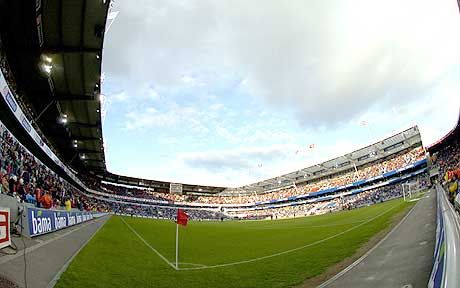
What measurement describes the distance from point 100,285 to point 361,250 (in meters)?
9.07

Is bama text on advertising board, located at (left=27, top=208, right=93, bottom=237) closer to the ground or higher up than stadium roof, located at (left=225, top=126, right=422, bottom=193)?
closer to the ground

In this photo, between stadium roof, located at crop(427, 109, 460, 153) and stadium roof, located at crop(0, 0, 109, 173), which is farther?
stadium roof, located at crop(427, 109, 460, 153)

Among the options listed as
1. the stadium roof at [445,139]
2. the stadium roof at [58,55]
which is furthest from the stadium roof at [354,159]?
the stadium roof at [58,55]

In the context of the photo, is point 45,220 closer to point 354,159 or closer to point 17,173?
point 17,173

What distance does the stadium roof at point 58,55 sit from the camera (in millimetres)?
16250

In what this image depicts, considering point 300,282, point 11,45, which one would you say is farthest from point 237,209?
point 300,282

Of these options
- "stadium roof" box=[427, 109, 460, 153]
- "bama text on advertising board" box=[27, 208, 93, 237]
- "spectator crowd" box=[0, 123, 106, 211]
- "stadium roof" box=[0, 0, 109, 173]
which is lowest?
"bama text on advertising board" box=[27, 208, 93, 237]

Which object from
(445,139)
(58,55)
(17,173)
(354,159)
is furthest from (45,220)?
(354,159)

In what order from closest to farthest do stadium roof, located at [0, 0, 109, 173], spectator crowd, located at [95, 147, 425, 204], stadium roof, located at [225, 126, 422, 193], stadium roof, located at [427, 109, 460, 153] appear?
stadium roof, located at [0, 0, 109, 173] < stadium roof, located at [427, 109, 460, 153] < spectator crowd, located at [95, 147, 425, 204] < stadium roof, located at [225, 126, 422, 193]

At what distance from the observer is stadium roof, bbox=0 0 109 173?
16.2 m

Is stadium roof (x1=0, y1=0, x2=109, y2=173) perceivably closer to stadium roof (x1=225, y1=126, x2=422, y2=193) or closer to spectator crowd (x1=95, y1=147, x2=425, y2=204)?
spectator crowd (x1=95, y1=147, x2=425, y2=204)

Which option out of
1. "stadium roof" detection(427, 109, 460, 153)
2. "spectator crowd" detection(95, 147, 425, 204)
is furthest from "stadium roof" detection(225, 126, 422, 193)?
"stadium roof" detection(427, 109, 460, 153)

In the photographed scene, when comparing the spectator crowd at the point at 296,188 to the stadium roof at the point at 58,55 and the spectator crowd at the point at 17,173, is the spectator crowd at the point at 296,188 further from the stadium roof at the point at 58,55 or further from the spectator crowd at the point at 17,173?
the spectator crowd at the point at 17,173

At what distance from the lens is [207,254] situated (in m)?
14.2
